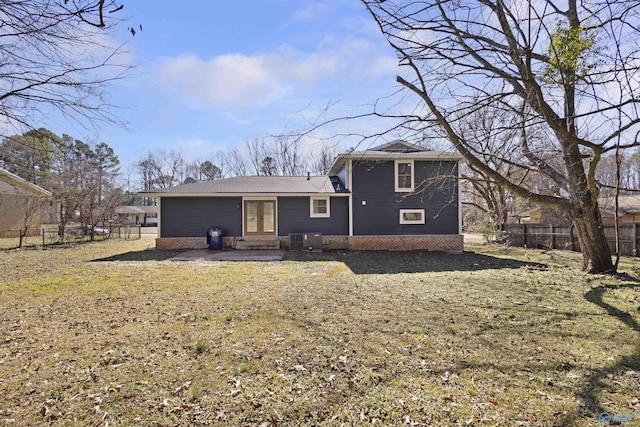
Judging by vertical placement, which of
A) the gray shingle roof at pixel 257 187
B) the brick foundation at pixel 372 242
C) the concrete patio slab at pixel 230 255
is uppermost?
the gray shingle roof at pixel 257 187

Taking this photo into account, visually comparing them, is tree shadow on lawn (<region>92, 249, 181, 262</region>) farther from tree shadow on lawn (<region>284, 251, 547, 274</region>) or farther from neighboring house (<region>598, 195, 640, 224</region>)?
neighboring house (<region>598, 195, 640, 224</region>)

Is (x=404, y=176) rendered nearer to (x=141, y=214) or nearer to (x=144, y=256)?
(x=144, y=256)

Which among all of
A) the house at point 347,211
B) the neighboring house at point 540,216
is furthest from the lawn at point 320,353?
the neighboring house at point 540,216

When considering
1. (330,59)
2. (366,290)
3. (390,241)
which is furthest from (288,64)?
(390,241)

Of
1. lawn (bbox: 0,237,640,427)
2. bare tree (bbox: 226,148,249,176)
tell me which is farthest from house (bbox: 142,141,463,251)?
bare tree (bbox: 226,148,249,176)

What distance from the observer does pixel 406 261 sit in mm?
11375

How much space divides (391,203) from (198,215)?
8.58 meters

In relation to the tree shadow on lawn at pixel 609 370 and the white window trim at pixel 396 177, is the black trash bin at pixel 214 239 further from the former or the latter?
the tree shadow on lawn at pixel 609 370

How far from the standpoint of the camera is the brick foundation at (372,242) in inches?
566

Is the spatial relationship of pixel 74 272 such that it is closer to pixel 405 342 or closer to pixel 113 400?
pixel 113 400

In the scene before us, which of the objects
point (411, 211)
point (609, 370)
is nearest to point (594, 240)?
point (609, 370)

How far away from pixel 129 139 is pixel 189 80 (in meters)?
4.69

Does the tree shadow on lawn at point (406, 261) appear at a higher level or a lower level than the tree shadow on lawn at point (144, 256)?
lower

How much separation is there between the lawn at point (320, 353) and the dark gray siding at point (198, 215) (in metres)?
7.29
